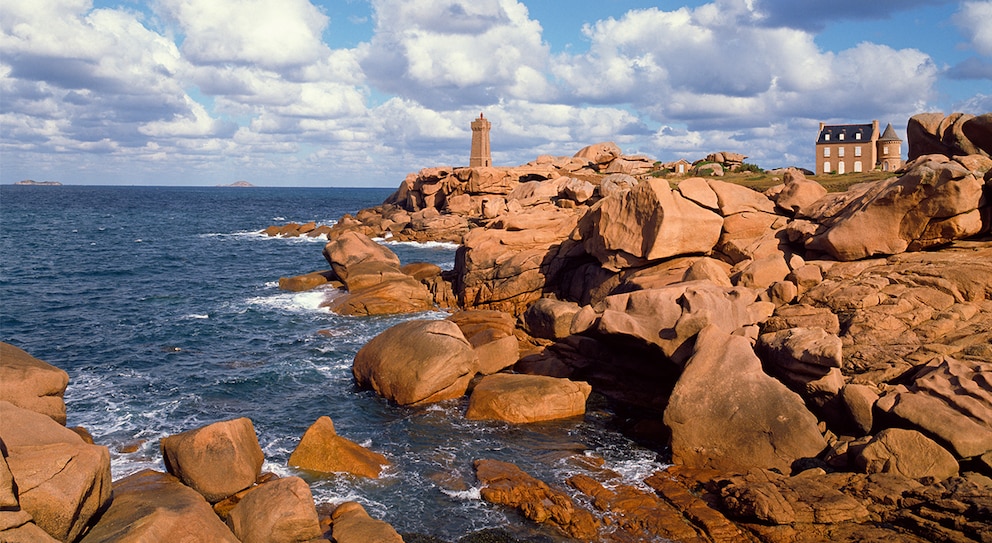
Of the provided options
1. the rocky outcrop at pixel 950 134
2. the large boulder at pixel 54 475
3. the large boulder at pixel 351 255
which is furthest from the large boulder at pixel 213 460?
the rocky outcrop at pixel 950 134

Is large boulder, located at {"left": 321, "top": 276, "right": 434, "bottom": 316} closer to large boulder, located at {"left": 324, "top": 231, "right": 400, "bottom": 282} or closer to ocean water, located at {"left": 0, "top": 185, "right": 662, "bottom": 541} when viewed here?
ocean water, located at {"left": 0, "top": 185, "right": 662, "bottom": 541}

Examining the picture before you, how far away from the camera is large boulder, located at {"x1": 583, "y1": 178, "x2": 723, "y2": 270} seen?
2733cm

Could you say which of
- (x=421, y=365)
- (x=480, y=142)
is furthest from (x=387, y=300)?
(x=480, y=142)

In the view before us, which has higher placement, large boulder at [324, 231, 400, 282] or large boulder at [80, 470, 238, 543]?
large boulder at [324, 231, 400, 282]

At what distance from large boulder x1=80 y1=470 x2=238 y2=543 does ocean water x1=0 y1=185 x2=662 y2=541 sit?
3575mm

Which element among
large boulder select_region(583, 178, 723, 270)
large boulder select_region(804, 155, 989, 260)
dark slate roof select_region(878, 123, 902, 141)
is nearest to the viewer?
large boulder select_region(804, 155, 989, 260)

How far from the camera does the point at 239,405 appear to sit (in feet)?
78.5

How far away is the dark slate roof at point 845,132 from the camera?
6438 centimetres

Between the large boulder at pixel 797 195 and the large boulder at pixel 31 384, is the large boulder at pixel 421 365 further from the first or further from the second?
the large boulder at pixel 797 195

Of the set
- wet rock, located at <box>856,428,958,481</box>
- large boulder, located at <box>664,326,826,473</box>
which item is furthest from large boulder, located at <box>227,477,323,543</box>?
wet rock, located at <box>856,428,958,481</box>

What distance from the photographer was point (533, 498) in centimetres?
1644

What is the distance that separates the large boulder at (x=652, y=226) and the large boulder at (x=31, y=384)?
19.8 metres

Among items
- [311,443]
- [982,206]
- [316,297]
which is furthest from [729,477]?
[316,297]

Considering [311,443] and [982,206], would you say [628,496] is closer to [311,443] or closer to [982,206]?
[311,443]
